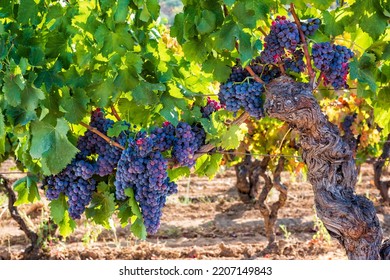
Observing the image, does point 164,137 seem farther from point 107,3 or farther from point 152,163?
point 107,3

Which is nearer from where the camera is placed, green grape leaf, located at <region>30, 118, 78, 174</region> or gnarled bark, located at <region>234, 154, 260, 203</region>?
green grape leaf, located at <region>30, 118, 78, 174</region>

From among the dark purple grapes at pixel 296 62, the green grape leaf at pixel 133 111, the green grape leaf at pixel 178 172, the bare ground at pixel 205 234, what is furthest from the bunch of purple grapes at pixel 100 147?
the bare ground at pixel 205 234

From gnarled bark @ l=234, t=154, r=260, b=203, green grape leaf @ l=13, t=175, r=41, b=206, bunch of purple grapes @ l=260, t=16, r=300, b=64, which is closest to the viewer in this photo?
bunch of purple grapes @ l=260, t=16, r=300, b=64

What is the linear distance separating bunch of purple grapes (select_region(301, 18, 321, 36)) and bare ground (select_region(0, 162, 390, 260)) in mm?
3411

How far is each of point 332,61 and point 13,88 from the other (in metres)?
1.44

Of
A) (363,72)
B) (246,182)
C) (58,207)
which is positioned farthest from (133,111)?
(246,182)

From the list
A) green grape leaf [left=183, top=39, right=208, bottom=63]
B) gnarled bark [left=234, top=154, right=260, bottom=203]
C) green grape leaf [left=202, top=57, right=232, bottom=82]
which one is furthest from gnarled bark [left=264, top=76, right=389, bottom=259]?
gnarled bark [left=234, top=154, right=260, bottom=203]

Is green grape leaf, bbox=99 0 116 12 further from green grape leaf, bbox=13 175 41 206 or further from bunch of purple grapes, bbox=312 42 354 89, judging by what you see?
green grape leaf, bbox=13 175 41 206

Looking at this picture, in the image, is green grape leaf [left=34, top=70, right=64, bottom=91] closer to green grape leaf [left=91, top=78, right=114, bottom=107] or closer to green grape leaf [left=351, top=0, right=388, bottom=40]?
green grape leaf [left=91, top=78, right=114, bottom=107]

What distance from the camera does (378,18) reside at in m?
3.43

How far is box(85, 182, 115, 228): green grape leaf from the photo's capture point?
12.3 ft

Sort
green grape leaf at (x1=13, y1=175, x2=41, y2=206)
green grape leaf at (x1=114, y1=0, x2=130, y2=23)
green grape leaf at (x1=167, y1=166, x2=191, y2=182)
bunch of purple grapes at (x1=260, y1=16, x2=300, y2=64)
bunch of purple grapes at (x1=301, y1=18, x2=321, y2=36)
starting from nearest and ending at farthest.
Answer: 1. green grape leaf at (x1=114, y1=0, x2=130, y2=23)
2. bunch of purple grapes at (x1=260, y1=16, x2=300, y2=64)
3. bunch of purple grapes at (x1=301, y1=18, x2=321, y2=36)
4. green grape leaf at (x1=167, y1=166, x2=191, y2=182)
5. green grape leaf at (x1=13, y1=175, x2=41, y2=206)

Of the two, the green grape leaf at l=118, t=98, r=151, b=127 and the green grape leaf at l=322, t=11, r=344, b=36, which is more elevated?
the green grape leaf at l=322, t=11, r=344, b=36

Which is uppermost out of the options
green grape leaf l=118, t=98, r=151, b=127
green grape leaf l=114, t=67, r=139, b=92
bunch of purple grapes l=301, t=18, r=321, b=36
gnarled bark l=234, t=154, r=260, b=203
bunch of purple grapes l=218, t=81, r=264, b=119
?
bunch of purple grapes l=301, t=18, r=321, b=36
